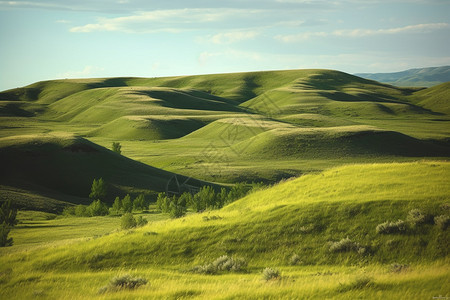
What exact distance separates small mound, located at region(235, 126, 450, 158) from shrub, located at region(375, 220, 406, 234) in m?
98.0

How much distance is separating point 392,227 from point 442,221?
2.18 metres

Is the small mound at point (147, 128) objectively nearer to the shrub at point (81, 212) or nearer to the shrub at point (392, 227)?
the shrub at point (81, 212)

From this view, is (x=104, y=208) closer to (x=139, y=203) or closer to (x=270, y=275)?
(x=139, y=203)

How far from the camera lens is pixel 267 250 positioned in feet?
66.1

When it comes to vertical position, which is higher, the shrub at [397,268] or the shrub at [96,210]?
the shrub at [397,268]

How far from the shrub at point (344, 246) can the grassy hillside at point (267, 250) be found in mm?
120

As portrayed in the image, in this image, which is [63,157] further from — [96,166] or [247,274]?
[247,274]

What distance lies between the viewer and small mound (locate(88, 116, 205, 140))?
174750 mm

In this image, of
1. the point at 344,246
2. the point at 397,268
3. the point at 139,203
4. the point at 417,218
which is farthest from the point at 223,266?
the point at 139,203

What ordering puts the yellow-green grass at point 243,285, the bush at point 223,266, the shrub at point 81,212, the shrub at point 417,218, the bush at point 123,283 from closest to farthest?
the yellow-green grass at point 243,285 < the bush at point 123,283 < the bush at point 223,266 < the shrub at point 417,218 < the shrub at point 81,212

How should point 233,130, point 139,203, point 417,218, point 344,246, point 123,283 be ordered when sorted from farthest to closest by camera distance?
point 233,130 → point 139,203 → point 417,218 → point 344,246 → point 123,283

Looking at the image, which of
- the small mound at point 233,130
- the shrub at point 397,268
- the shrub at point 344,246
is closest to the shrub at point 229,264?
the shrub at point 344,246

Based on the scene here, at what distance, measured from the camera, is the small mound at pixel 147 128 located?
17475 cm

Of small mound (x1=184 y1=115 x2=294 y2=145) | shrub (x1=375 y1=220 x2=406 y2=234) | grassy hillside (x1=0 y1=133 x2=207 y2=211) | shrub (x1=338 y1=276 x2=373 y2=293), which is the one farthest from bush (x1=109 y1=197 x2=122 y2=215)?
small mound (x1=184 y1=115 x2=294 y2=145)
